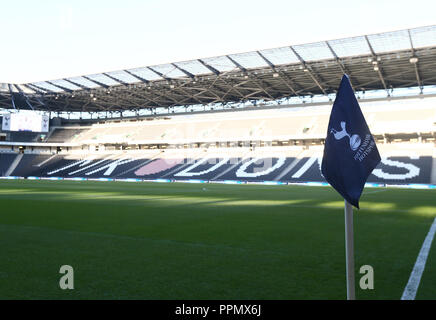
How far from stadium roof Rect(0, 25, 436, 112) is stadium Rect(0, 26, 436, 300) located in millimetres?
224

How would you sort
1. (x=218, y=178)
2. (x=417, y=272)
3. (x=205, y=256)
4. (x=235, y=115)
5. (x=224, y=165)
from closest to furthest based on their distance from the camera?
(x=417, y=272) < (x=205, y=256) < (x=218, y=178) < (x=224, y=165) < (x=235, y=115)

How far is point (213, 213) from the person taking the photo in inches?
528

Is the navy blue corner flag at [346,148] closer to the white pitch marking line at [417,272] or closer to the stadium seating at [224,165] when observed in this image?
the white pitch marking line at [417,272]

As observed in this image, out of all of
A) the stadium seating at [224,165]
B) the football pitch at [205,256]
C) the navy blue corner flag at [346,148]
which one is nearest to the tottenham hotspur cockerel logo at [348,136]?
the navy blue corner flag at [346,148]

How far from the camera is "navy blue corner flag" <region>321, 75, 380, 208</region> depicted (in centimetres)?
287

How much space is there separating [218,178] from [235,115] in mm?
17646

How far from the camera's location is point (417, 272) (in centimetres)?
545

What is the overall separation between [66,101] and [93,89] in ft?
39.7

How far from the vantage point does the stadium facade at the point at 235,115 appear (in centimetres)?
3638

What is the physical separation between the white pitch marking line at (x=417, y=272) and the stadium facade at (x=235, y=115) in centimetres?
2688

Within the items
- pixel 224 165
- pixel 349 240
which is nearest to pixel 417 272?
pixel 349 240

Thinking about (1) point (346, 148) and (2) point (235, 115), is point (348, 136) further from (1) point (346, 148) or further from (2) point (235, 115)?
(2) point (235, 115)

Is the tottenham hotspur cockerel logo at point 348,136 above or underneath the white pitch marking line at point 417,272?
above

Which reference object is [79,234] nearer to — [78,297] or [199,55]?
[78,297]
